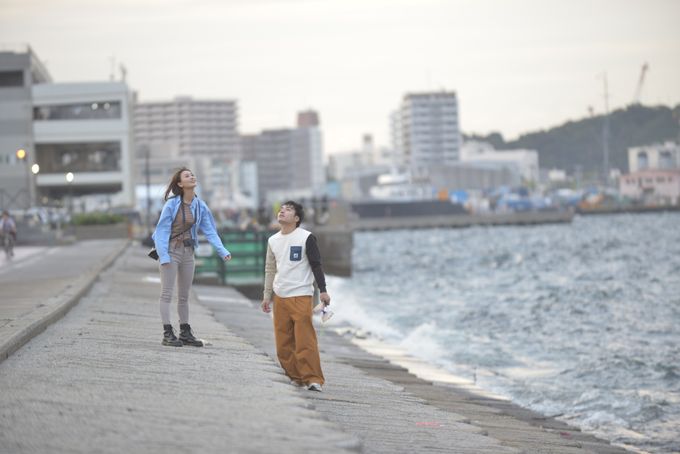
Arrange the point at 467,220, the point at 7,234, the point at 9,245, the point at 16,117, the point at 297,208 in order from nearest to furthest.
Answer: the point at 297,208
the point at 9,245
the point at 7,234
the point at 16,117
the point at 467,220

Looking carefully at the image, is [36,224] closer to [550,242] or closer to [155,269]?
[155,269]

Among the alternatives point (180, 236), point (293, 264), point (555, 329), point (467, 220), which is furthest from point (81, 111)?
point (467, 220)

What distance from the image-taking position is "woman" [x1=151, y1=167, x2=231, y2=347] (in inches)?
491

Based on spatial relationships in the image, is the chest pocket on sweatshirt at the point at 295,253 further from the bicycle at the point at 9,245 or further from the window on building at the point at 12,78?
the window on building at the point at 12,78

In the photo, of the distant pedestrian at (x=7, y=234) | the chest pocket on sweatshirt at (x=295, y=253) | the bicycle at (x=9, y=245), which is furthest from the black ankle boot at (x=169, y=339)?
the bicycle at (x=9, y=245)

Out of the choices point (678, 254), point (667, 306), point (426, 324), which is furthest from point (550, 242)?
point (426, 324)

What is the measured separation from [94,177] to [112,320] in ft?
244

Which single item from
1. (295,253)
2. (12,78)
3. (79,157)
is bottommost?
(295,253)

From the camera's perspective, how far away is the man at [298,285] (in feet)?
37.9

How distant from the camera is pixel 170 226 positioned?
41.2ft

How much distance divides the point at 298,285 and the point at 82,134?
79115 millimetres

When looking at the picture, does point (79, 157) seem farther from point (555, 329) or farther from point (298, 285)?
point (298, 285)

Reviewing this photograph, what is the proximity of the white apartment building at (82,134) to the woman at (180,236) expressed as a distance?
76.6 metres

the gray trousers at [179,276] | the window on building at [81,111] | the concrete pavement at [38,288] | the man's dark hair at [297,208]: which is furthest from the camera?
the window on building at [81,111]
